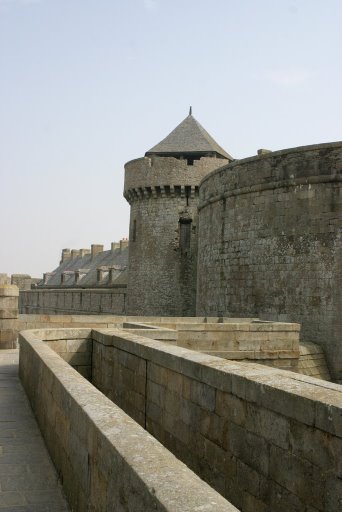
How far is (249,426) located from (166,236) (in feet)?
78.4

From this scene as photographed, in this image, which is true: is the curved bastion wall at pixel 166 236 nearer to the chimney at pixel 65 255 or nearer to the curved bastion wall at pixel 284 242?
the curved bastion wall at pixel 284 242

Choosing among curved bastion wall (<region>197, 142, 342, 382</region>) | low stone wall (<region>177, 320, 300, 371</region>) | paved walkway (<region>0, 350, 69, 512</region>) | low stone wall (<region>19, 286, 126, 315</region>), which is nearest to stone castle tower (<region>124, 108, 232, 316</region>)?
low stone wall (<region>19, 286, 126, 315</region>)

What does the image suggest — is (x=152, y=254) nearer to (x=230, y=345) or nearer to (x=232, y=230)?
(x=232, y=230)

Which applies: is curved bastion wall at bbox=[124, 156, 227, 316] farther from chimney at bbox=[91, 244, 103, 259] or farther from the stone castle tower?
chimney at bbox=[91, 244, 103, 259]

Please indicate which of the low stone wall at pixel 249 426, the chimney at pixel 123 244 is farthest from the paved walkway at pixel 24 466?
the chimney at pixel 123 244

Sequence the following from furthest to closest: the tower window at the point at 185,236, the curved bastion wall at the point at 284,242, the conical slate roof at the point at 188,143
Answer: the conical slate roof at the point at 188,143, the tower window at the point at 185,236, the curved bastion wall at the point at 284,242

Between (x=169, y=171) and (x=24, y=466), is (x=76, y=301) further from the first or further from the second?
(x=24, y=466)

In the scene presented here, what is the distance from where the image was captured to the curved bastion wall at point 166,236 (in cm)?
2821

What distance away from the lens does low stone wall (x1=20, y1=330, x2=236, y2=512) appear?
2.37 meters

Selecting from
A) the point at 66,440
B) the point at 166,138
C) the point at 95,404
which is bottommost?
the point at 66,440

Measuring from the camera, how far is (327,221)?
→ 51.5 feet

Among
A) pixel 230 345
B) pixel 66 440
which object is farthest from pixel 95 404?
pixel 230 345

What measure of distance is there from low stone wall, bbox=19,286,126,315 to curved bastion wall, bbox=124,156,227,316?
7.70 m

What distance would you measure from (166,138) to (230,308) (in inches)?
630
